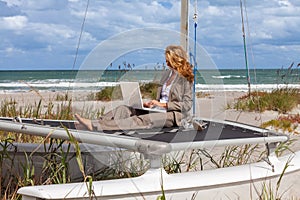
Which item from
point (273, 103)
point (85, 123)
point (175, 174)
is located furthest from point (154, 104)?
point (273, 103)

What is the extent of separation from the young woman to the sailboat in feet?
0.24

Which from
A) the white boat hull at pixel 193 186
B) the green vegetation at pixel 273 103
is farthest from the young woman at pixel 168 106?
the green vegetation at pixel 273 103

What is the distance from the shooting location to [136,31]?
403 centimetres

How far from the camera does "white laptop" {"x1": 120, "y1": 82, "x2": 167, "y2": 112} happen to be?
4141 millimetres

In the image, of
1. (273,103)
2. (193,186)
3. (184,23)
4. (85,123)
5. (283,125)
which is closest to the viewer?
(193,186)

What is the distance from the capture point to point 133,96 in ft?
13.7

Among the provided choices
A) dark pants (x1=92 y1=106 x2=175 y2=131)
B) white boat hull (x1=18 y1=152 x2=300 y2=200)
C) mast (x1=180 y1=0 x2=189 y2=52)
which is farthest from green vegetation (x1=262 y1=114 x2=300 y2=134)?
dark pants (x1=92 y1=106 x2=175 y2=131)

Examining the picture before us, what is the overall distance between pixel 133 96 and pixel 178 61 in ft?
1.38

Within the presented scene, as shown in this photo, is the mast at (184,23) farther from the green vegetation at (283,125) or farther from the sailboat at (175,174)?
the green vegetation at (283,125)

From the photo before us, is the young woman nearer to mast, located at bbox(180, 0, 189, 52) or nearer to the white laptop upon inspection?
the white laptop

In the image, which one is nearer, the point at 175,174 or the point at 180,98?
the point at 175,174

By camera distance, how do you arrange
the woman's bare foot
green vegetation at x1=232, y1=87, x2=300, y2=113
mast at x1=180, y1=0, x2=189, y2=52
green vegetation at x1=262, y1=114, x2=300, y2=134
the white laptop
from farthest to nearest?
green vegetation at x1=232, y1=87, x2=300, y2=113
green vegetation at x1=262, y1=114, x2=300, y2=134
mast at x1=180, y1=0, x2=189, y2=52
the white laptop
the woman's bare foot

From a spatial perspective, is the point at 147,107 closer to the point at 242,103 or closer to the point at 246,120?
the point at 246,120

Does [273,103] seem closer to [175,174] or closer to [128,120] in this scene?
[128,120]
